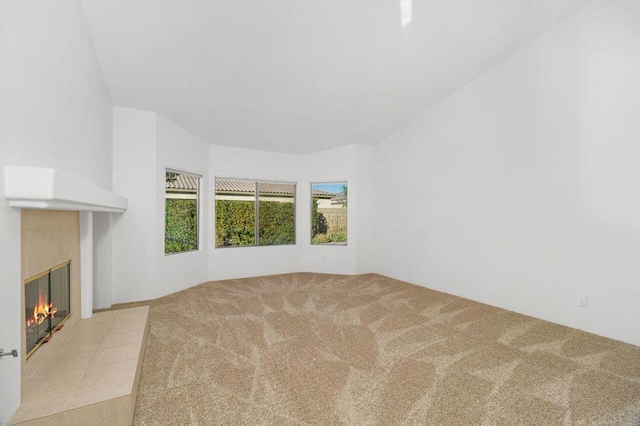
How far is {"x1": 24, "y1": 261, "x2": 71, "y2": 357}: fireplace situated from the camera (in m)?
2.17

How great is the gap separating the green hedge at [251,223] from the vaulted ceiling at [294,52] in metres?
1.76

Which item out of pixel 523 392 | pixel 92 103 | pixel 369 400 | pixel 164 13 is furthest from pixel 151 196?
pixel 523 392

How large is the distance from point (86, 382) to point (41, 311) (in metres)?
0.77

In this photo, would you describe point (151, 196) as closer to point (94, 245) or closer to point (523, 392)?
point (94, 245)

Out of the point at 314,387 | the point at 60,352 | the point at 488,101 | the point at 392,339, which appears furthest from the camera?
the point at 488,101

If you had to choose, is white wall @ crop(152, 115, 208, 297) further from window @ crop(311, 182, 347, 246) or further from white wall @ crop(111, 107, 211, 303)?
window @ crop(311, 182, 347, 246)

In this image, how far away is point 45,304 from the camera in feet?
8.04

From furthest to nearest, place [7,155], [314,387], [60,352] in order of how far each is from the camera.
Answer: [60,352] < [314,387] < [7,155]

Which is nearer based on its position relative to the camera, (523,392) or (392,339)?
(523,392)

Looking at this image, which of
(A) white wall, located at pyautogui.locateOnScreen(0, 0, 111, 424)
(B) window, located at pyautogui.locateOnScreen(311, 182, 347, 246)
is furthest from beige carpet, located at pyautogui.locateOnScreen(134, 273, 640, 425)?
(B) window, located at pyautogui.locateOnScreen(311, 182, 347, 246)

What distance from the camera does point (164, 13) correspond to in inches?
121

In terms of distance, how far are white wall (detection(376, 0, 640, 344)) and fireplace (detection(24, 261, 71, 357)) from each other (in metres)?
5.23

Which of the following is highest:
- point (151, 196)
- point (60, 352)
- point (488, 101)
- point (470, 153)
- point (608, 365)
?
point (488, 101)

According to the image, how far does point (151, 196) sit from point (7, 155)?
3.36 metres
